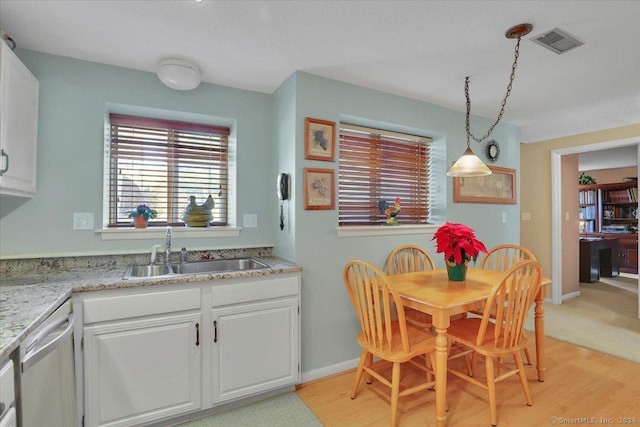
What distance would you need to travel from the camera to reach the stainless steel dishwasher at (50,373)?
3.51 feet

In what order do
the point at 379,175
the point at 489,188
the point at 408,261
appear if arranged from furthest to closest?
the point at 489,188, the point at 379,175, the point at 408,261

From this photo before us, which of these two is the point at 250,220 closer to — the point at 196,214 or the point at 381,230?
the point at 196,214

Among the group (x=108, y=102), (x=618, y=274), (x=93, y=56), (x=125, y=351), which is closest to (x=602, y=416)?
(x=125, y=351)

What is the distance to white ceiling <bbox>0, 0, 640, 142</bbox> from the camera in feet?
5.32

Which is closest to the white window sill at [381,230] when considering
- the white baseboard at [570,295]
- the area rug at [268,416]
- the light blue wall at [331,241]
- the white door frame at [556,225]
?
the light blue wall at [331,241]

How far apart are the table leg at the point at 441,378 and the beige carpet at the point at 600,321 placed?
2.04 meters

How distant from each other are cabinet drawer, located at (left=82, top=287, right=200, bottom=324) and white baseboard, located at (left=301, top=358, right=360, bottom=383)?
1.00m

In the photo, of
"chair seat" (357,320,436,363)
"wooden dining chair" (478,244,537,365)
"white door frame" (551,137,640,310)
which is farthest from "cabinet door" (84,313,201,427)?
"white door frame" (551,137,640,310)

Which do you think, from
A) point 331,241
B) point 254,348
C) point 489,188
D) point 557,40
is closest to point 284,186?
point 331,241

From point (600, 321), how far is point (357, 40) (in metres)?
3.99

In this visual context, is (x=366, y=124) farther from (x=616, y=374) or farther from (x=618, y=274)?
(x=618, y=274)

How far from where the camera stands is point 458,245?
7.07 feet

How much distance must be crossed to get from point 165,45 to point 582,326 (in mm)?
4556

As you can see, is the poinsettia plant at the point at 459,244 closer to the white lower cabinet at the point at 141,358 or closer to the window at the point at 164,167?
the white lower cabinet at the point at 141,358
